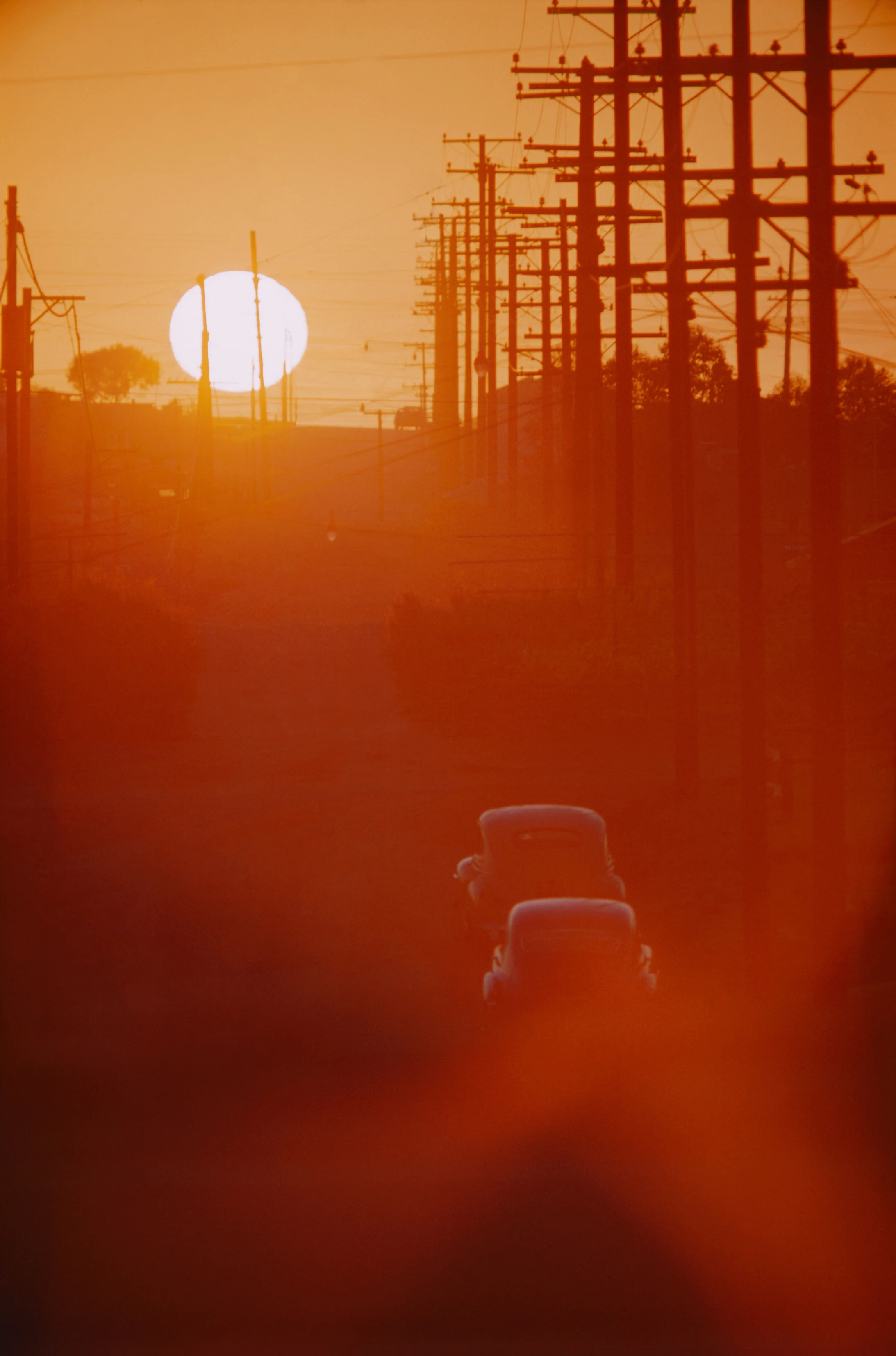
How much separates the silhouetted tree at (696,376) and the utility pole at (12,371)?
3267 centimetres

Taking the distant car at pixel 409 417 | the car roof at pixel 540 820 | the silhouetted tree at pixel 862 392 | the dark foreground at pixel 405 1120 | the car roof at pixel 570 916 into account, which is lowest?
the dark foreground at pixel 405 1120

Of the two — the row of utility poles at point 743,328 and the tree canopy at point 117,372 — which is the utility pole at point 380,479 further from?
the tree canopy at point 117,372

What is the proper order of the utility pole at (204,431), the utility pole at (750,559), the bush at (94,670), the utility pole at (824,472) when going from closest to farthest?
the utility pole at (824,472) → the utility pole at (750,559) → the bush at (94,670) → the utility pole at (204,431)

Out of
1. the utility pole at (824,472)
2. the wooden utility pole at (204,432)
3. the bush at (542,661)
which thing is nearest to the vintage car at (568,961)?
the utility pole at (824,472)

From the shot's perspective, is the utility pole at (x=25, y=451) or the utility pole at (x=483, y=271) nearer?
the utility pole at (x=25, y=451)

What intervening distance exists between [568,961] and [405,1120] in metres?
1.59

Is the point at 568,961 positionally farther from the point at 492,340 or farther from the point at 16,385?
the point at 492,340

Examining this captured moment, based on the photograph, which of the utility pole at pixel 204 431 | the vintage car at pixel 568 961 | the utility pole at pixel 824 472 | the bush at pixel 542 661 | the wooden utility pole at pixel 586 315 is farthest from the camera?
the utility pole at pixel 204 431

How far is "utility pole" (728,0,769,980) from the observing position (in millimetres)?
11766

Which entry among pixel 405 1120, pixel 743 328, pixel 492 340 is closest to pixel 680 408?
pixel 743 328

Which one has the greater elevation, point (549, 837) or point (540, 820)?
point (540, 820)

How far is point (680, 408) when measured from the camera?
54.7ft

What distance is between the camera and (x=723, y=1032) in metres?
10.5

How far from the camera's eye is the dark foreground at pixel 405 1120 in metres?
5.86
